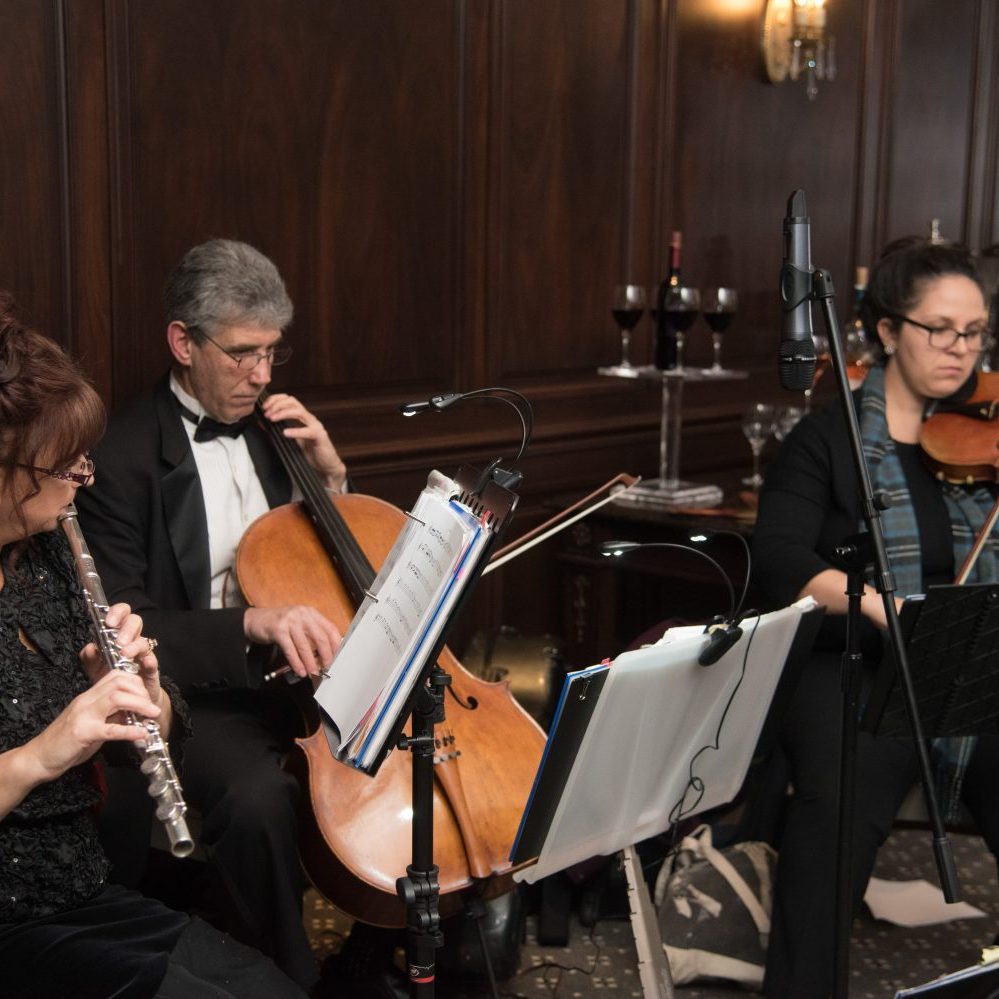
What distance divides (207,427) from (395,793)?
0.84m

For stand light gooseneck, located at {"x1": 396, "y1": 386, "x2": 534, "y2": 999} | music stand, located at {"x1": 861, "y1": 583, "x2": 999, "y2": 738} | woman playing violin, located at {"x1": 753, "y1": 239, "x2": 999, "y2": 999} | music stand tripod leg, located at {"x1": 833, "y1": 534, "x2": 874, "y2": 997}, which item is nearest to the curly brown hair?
stand light gooseneck, located at {"x1": 396, "y1": 386, "x2": 534, "y2": 999}

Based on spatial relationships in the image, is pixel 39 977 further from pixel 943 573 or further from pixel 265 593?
pixel 943 573

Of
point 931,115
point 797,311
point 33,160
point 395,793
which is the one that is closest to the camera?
point 797,311

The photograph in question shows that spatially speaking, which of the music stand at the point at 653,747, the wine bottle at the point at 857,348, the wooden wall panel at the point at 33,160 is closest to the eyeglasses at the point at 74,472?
the music stand at the point at 653,747

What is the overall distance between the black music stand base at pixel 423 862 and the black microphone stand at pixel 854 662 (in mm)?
620

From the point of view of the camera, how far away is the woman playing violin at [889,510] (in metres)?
2.69

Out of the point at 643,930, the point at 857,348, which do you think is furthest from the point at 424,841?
the point at 857,348

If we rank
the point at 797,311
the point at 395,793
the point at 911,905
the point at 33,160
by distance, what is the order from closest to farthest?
the point at 797,311 → the point at 395,793 → the point at 33,160 → the point at 911,905

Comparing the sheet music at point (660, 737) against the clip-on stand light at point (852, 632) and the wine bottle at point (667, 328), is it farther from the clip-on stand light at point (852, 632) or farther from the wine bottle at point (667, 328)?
the wine bottle at point (667, 328)

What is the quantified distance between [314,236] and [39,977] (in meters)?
1.87

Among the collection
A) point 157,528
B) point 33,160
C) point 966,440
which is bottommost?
point 157,528

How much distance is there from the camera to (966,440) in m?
2.88

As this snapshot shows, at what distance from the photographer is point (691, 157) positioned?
423cm

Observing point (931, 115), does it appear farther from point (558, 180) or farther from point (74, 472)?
point (74, 472)
